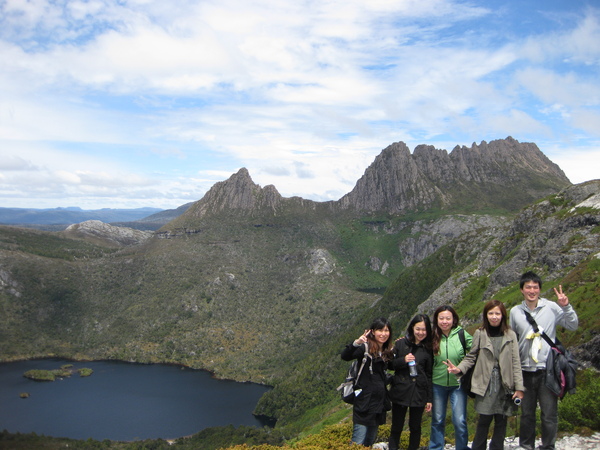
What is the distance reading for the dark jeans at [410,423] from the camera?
12.6 m

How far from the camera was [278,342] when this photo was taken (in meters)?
171

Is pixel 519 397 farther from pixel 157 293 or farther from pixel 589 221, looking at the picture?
pixel 157 293

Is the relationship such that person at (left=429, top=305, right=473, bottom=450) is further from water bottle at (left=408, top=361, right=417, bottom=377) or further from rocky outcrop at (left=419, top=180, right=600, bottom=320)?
rocky outcrop at (left=419, top=180, right=600, bottom=320)

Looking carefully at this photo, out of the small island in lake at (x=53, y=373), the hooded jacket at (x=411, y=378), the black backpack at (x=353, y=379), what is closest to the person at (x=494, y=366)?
the hooded jacket at (x=411, y=378)

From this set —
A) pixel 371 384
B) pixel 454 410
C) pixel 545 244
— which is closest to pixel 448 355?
pixel 454 410

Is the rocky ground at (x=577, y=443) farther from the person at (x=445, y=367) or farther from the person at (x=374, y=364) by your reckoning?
the person at (x=374, y=364)

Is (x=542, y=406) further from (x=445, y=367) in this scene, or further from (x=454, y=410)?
(x=445, y=367)

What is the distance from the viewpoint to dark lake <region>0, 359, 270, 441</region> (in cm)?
11362

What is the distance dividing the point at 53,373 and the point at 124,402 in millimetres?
41521

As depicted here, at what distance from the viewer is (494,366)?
38.1ft

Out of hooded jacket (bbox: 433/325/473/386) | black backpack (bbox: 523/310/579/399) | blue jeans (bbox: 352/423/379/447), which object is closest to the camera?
black backpack (bbox: 523/310/579/399)

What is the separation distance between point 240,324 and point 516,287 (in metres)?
158

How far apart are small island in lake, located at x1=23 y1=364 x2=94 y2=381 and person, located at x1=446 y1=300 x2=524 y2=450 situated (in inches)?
6944

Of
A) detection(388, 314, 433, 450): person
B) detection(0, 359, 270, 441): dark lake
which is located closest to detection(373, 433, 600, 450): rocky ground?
detection(388, 314, 433, 450): person
